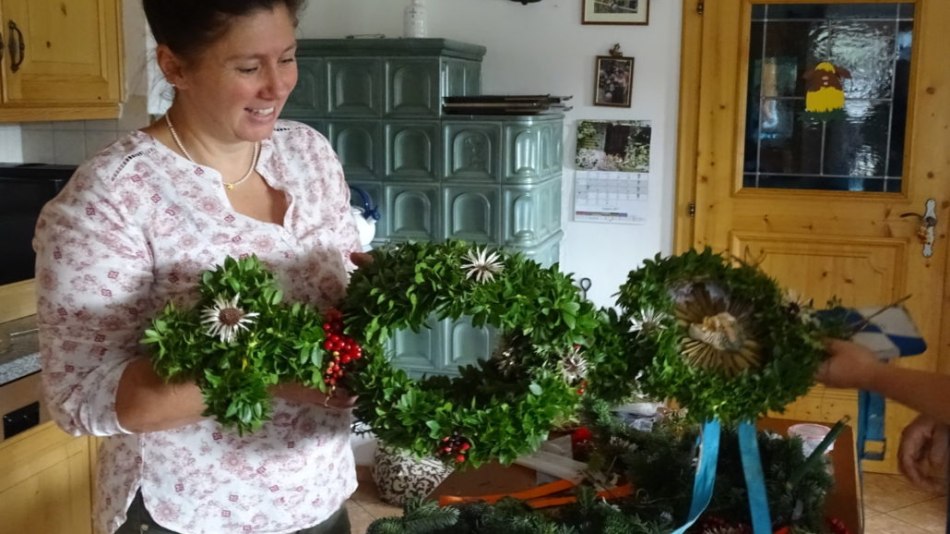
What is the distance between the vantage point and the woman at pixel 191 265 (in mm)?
1049

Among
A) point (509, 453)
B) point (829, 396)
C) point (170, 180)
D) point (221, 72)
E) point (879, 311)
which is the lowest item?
point (829, 396)

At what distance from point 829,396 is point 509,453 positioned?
270 centimetres

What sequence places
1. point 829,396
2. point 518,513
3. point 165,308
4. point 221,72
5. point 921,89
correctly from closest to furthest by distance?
point 165,308, point 221,72, point 518,513, point 921,89, point 829,396

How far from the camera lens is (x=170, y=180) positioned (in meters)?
1.14

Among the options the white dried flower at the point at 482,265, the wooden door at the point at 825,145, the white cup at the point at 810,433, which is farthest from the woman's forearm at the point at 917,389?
the wooden door at the point at 825,145

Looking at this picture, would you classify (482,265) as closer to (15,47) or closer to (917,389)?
(917,389)

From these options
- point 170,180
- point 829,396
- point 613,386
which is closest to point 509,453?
point 613,386

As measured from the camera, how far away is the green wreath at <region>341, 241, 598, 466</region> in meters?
1.01

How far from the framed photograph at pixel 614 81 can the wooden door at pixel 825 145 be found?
20 centimetres

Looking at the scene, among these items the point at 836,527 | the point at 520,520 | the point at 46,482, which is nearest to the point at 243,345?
the point at 520,520

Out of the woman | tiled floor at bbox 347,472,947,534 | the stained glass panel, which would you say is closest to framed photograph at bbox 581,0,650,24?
the stained glass panel

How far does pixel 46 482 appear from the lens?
6.98 feet

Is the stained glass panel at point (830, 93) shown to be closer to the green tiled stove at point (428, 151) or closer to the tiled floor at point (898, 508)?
the green tiled stove at point (428, 151)

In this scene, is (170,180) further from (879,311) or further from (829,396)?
Answer: (829,396)
